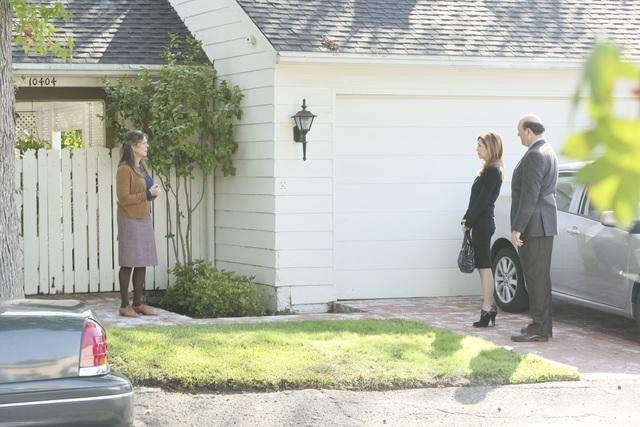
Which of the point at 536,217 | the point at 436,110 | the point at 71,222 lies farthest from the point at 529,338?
the point at 71,222

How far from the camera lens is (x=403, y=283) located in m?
12.2

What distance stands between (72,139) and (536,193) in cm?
985

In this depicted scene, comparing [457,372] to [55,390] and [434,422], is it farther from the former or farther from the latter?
[55,390]

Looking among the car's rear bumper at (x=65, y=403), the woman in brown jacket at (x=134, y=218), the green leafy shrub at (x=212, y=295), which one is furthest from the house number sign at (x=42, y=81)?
the car's rear bumper at (x=65, y=403)

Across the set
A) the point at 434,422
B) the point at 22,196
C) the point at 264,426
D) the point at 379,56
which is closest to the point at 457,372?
the point at 434,422

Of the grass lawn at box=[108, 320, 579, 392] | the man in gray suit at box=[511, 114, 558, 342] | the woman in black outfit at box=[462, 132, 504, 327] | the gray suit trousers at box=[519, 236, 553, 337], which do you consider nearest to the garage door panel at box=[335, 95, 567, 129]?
the woman in black outfit at box=[462, 132, 504, 327]

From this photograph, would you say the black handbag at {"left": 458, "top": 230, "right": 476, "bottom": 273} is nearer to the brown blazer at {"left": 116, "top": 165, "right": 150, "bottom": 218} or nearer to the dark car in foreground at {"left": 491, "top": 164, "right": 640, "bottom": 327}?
the dark car in foreground at {"left": 491, "top": 164, "right": 640, "bottom": 327}

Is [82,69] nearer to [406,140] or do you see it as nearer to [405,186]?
[406,140]

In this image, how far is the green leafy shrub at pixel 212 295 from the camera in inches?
436

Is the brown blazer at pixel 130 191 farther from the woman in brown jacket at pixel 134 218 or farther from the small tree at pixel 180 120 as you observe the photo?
the small tree at pixel 180 120

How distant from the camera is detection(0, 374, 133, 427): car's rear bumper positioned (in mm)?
4961

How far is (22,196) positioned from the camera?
12070mm

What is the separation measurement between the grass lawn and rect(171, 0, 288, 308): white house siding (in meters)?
2.50

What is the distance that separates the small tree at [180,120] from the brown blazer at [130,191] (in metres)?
1.23
